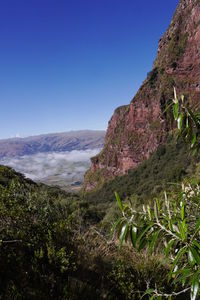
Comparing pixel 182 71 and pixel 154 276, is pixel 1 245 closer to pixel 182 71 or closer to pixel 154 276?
pixel 154 276

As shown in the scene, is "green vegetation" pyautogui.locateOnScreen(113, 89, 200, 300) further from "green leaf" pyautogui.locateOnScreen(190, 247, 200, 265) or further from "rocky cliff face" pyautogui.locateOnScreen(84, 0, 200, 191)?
"rocky cliff face" pyautogui.locateOnScreen(84, 0, 200, 191)

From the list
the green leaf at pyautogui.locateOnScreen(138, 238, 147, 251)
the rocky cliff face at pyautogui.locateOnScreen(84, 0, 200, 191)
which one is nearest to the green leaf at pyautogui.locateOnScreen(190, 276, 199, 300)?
the green leaf at pyautogui.locateOnScreen(138, 238, 147, 251)

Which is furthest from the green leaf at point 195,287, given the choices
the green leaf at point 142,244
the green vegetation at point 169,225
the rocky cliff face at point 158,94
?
the rocky cliff face at point 158,94

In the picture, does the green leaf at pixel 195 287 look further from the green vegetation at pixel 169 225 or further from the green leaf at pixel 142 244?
the green leaf at pixel 142 244

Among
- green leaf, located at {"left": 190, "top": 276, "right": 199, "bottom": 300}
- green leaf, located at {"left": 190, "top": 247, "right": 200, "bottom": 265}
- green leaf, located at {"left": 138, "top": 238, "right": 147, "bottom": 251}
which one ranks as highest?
green leaf, located at {"left": 190, "top": 247, "right": 200, "bottom": 265}

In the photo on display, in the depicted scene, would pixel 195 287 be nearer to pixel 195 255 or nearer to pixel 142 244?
pixel 195 255

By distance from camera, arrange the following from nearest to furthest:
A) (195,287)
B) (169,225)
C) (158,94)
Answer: (195,287), (169,225), (158,94)

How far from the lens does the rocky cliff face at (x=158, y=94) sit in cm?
8404

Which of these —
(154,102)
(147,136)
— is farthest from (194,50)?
(147,136)

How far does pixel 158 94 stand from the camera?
94062 millimetres

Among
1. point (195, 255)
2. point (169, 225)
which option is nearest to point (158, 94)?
point (169, 225)

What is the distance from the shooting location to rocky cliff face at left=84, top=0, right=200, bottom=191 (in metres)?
84.0

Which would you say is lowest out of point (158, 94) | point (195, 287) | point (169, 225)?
point (195, 287)

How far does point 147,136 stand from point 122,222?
93.2 m
